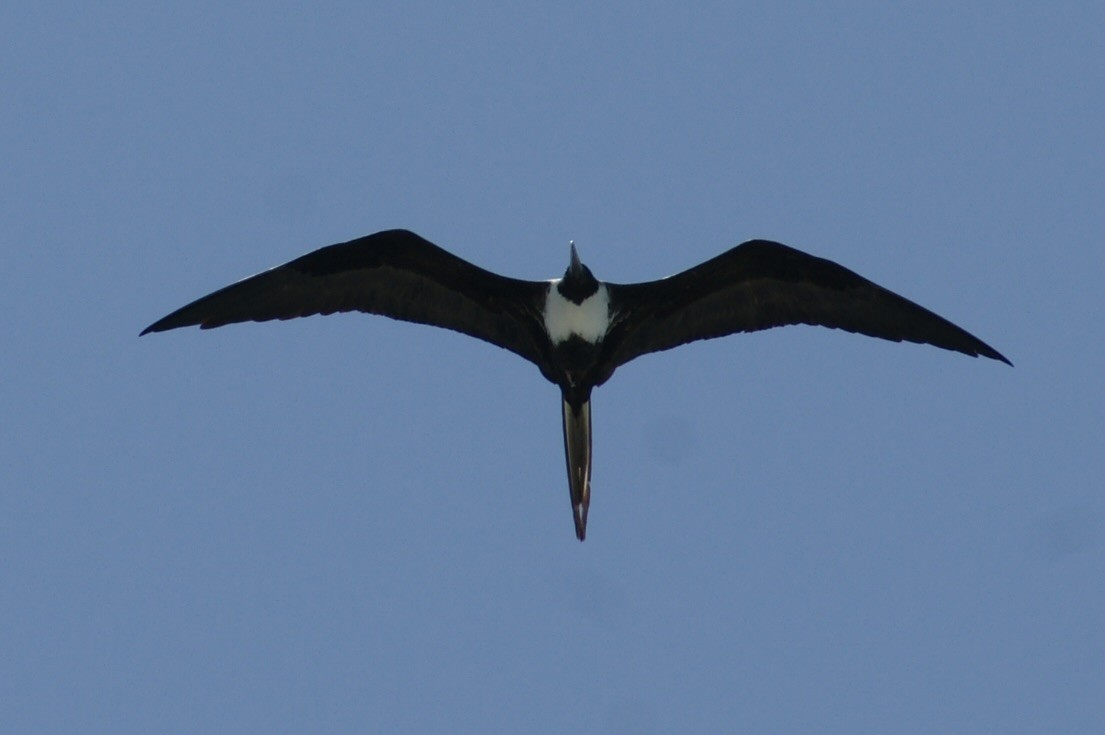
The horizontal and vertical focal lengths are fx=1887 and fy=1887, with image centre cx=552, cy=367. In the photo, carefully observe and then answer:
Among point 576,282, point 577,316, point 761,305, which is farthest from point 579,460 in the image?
point 761,305

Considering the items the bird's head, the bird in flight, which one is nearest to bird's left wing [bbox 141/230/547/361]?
the bird in flight

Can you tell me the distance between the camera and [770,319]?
959 cm

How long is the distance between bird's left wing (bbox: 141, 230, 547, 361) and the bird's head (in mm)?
163

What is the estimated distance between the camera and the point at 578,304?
9.41 m

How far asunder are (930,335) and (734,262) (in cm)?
105

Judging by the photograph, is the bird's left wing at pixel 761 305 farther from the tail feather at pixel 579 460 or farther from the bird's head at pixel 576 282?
the tail feather at pixel 579 460

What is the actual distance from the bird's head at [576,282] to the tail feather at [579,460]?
1.75 ft

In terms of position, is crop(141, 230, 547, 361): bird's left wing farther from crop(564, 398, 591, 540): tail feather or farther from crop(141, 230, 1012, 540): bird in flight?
crop(564, 398, 591, 540): tail feather

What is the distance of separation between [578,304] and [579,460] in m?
0.78

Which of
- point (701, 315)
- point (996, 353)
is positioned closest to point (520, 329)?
point (701, 315)

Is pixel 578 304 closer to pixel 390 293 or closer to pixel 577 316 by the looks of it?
pixel 577 316

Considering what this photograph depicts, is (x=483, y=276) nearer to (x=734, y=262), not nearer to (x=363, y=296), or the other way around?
(x=363, y=296)

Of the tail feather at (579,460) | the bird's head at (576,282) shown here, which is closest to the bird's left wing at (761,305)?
the bird's head at (576,282)

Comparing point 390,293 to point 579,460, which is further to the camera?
point 390,293
